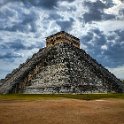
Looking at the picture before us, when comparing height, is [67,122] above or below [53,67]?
below

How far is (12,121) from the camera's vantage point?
12414 mm

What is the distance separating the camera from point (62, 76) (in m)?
40.6

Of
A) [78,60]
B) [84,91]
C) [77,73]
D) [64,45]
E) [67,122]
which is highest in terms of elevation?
[64,45]

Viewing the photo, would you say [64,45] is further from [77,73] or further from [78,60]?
[77,73]

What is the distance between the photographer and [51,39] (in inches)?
2216

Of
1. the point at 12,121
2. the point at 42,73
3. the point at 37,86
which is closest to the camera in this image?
the point at 12,121

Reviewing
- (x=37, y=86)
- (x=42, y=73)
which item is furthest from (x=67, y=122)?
(x=42, y=73)

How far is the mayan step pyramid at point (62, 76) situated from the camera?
39875mm

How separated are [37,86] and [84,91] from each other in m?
7.92

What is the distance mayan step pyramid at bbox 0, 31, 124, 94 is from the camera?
39875 mm

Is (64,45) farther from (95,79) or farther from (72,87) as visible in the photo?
(72,87)

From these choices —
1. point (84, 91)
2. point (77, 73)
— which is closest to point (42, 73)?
point (77, 73)

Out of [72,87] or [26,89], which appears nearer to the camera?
[72,87]

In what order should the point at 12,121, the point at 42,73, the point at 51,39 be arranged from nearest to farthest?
1. the point at 12,121
2. the point at 42,73
3. the point at 51,39
